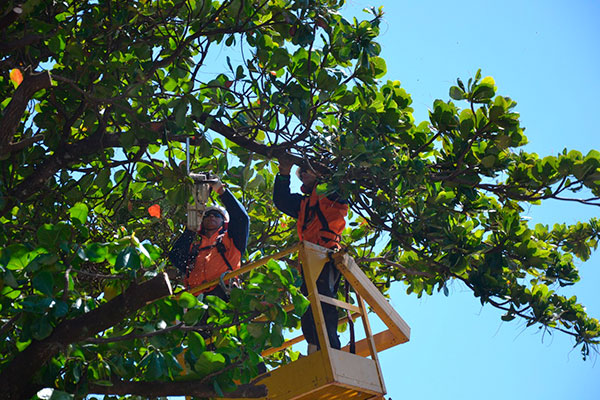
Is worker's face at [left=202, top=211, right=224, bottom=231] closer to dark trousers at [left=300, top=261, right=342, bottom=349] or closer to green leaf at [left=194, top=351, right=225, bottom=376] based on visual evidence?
dark trousers at [left=300, top=261, right=342, bottom=349]

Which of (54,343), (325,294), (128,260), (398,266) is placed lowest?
(54,343)

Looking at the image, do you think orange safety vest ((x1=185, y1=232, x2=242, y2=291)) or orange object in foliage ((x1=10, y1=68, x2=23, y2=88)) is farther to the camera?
orange safety vest ((x1=185, y1=232, x2=242, y2=291))

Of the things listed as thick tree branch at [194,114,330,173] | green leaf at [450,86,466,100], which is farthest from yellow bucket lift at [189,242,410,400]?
green leaf at [450,86,466,100]

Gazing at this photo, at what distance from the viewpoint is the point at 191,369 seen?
4.59 m

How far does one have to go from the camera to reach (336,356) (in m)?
5.60

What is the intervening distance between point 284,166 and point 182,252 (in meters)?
1.52

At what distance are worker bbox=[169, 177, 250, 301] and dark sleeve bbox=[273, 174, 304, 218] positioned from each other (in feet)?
1.21

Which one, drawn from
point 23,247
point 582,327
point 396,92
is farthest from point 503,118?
point 23,247

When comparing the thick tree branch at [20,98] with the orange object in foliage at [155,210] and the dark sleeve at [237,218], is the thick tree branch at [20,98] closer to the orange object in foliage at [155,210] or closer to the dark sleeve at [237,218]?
the dark sleeve at [237,218]

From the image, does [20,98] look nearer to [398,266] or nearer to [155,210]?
[155,210]

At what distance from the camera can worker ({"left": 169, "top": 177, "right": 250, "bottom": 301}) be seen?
7332mm

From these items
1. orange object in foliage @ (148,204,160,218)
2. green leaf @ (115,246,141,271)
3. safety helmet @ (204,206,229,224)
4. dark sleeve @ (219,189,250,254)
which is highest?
orange object in foliage @ (148,204,160,218)

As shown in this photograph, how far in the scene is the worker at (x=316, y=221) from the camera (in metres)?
6.43

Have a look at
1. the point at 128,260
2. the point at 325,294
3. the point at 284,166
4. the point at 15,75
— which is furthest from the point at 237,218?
the point at 128,260
